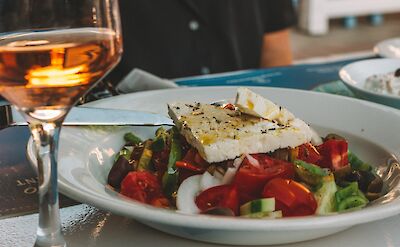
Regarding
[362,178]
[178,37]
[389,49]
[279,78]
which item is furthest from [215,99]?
[178,37]

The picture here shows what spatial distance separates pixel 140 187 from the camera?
78cm

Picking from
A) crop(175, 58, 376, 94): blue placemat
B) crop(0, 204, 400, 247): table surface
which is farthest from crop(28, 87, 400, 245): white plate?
crop(175, 58, 376, 94): blue placemat

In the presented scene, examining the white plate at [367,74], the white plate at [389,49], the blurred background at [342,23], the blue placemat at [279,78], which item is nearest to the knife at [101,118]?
the white plate at [367,74]

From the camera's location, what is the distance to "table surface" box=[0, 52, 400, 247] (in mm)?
719

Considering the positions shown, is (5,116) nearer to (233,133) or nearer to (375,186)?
(233,133)

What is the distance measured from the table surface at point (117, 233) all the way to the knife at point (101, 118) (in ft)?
0.49

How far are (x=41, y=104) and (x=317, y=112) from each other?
2.00 feet

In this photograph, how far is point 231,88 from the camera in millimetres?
1154

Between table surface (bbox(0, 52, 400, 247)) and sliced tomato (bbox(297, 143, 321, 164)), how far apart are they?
13 cm

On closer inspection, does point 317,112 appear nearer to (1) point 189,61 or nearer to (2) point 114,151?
(2) point 114,151

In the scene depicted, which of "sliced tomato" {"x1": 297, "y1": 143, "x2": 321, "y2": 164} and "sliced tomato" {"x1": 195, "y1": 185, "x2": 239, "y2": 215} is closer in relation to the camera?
"sliced tomato" {"x1": 195, "y1": 185, "x2": 239, "y2": 215}

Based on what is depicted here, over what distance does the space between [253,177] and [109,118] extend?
29 centimetres

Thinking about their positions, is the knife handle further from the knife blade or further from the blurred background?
the blurred background

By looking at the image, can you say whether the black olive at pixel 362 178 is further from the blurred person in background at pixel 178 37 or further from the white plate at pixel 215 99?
the blurred person in background at pixel 178 37
